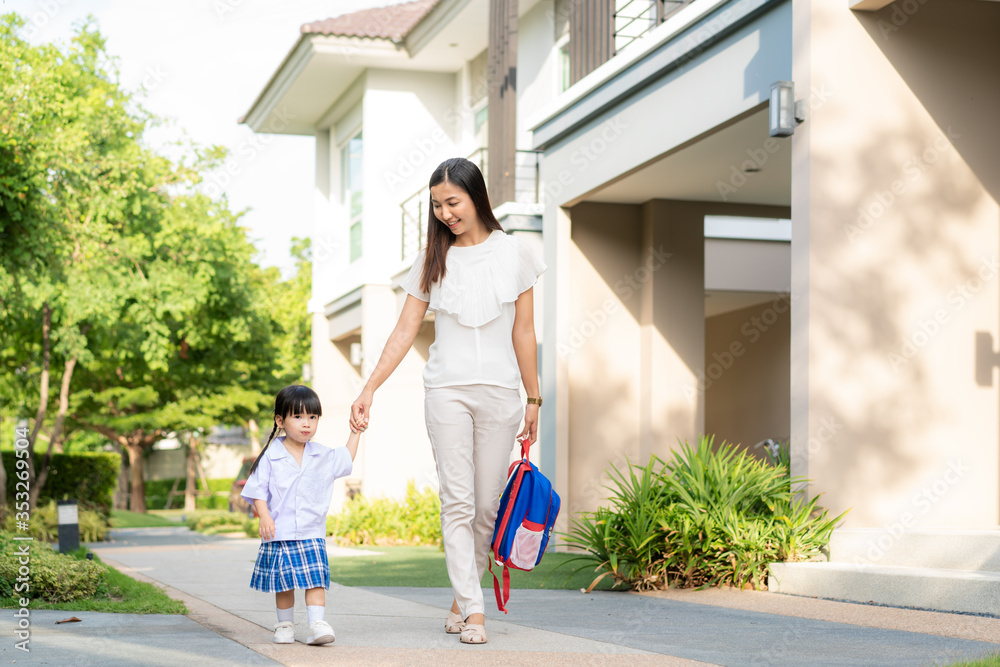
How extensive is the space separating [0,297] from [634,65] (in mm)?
7582

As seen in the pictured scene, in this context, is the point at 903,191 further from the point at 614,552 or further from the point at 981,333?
the point at 614,552

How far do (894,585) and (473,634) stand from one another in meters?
2.40

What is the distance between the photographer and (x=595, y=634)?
4.57m

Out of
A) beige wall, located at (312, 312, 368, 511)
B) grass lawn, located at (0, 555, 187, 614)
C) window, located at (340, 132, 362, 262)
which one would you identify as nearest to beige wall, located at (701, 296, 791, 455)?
window, located at (340, 132, 362, 262)

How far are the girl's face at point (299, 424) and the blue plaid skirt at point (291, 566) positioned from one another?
417 millimetres

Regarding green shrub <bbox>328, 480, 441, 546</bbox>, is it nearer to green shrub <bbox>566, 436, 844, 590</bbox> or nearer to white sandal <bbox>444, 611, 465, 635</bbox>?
green shrub <bbox>566, 436, 844, 590</bbox>

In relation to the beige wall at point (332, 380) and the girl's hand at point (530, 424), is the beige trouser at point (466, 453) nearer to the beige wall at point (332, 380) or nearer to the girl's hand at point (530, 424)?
the girl's hand at point (530, 424)

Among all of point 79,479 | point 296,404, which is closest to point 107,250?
point 79,479

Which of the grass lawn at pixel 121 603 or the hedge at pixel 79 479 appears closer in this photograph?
the grass lawn at pixel 121 603

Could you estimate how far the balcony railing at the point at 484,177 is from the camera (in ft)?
42.9

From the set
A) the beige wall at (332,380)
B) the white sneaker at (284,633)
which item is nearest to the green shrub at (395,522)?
the beige wall at (332,380)

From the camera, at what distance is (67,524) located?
35.4 ft

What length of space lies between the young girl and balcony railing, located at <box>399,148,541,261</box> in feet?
21.2

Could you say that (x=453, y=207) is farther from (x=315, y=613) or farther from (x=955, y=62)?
(x=955, y=62)
